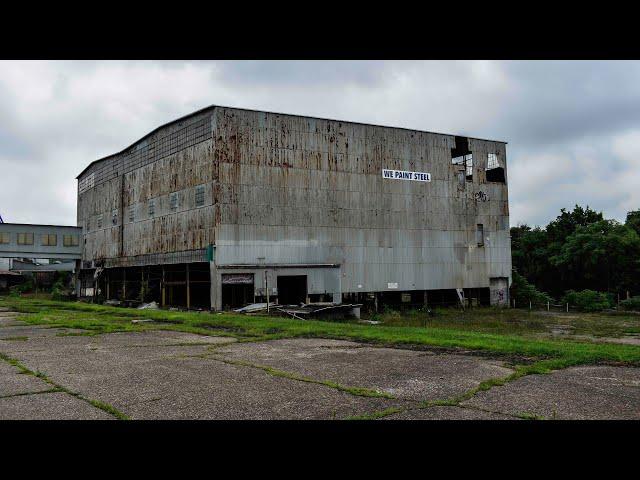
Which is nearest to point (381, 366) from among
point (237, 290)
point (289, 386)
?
point (289, 386)

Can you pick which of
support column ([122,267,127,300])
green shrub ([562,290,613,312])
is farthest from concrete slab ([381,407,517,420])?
support column ([122,267,127,300])

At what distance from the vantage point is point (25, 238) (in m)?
47.3

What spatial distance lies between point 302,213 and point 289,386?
26903 mm

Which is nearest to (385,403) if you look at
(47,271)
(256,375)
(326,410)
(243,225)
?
(326,410)

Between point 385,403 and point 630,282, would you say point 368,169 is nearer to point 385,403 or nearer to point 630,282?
point 630,282

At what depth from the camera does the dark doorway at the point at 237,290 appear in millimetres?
31703

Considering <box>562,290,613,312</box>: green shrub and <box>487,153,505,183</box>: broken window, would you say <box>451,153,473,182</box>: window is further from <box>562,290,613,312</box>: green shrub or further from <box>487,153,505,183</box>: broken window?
<box>562,290,613,312</box>: green shrub

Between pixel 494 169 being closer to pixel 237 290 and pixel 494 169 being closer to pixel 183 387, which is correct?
pixel 237 290

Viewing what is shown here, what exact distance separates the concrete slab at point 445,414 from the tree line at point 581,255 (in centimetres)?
4149

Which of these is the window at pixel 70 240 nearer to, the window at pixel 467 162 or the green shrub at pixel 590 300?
the window at pixel 467 162

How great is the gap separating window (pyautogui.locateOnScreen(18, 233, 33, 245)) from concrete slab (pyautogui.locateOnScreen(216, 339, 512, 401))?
42313 mm

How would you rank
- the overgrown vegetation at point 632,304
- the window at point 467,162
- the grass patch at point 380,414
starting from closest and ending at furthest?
the grass patch at point 380,414 < the overgrown vegetation at point 632,304 < the window at point 467,162

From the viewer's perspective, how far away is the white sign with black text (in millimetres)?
37562

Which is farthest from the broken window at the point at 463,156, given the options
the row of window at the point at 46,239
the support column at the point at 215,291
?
the row of window at the point at 46,239
